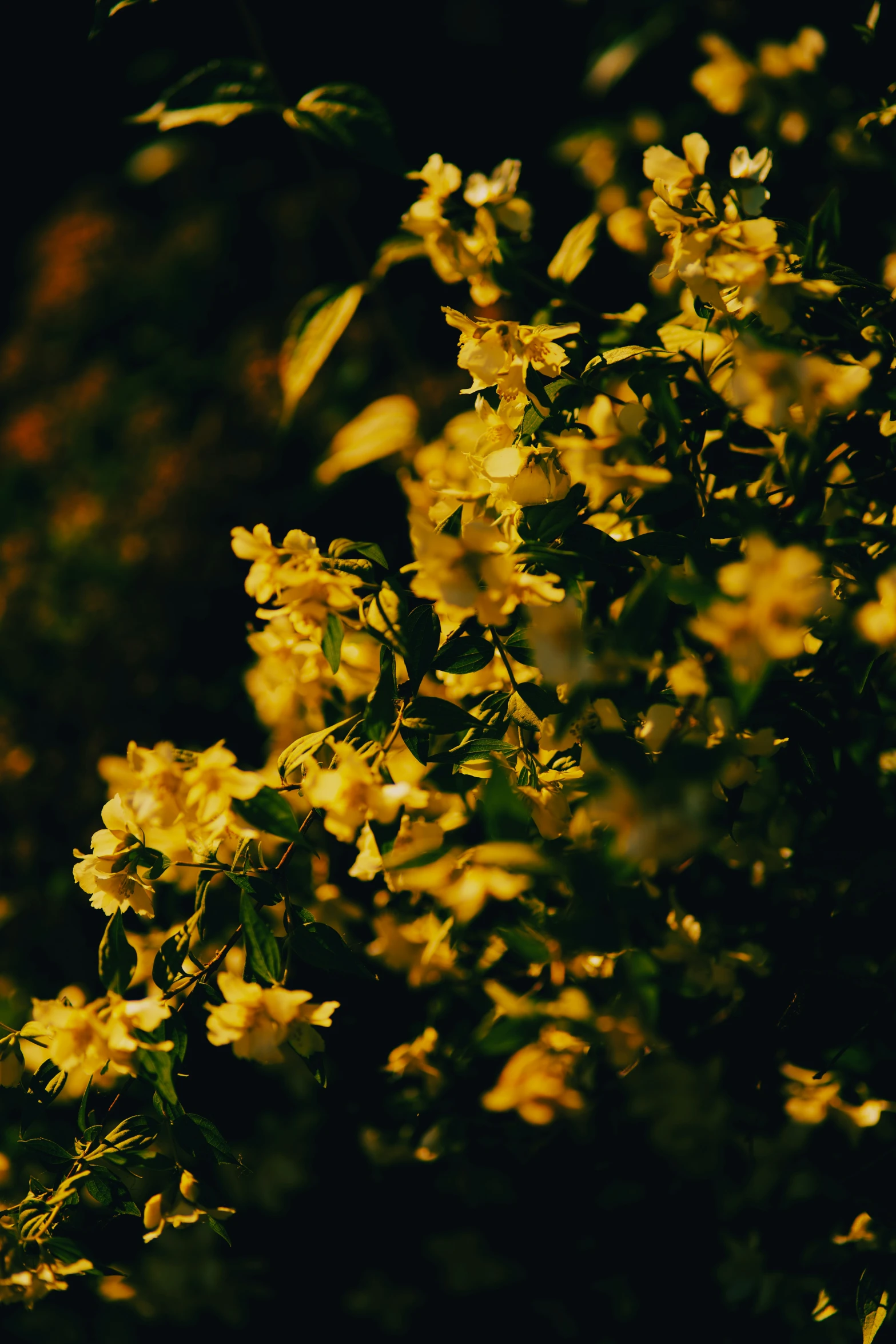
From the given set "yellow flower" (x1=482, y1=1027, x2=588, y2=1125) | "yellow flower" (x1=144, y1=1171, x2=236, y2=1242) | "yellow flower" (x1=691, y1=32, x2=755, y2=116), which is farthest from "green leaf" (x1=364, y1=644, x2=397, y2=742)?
"yellow flower" (x1=691, y1=32, x2=755, y2=116)

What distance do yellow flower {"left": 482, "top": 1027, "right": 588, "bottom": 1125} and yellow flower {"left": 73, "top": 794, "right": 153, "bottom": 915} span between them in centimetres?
29

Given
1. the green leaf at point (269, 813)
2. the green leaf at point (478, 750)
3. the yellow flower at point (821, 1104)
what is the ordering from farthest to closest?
the yellow flower at point (821, 1104) < the green leaf at point (478, 750) < the green leaf at point (269, 813)

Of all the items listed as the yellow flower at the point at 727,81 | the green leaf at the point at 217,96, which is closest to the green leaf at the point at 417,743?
the green leaf at the point at 217,96

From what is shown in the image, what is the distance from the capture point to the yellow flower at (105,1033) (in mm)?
665

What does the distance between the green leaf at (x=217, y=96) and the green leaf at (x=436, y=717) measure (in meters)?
0.63

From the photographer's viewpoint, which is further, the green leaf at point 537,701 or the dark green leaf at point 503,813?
the green leaf at point 537,701

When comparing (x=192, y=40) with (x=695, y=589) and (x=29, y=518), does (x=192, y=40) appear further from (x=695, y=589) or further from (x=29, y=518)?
(x=695, y=589)

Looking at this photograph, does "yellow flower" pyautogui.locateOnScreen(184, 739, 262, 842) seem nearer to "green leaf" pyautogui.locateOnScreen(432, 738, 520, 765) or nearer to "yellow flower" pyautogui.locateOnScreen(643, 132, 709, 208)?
"green leaf" pyautogui.locateOnScreen(432, 738, 520, 765)

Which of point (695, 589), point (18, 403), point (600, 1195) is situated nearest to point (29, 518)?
point (18, 403)

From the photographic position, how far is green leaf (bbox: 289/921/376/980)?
2.30ft

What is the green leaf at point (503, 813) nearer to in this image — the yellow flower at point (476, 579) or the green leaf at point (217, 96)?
the yellow flower at point (476, 579)

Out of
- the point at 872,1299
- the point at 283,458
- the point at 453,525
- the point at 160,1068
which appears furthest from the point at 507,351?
the point at 283,458

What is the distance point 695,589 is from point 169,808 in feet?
1.23

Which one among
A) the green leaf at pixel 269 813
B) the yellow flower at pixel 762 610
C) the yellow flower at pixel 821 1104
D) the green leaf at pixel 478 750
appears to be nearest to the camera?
the yellow flower at pixel 762 610
